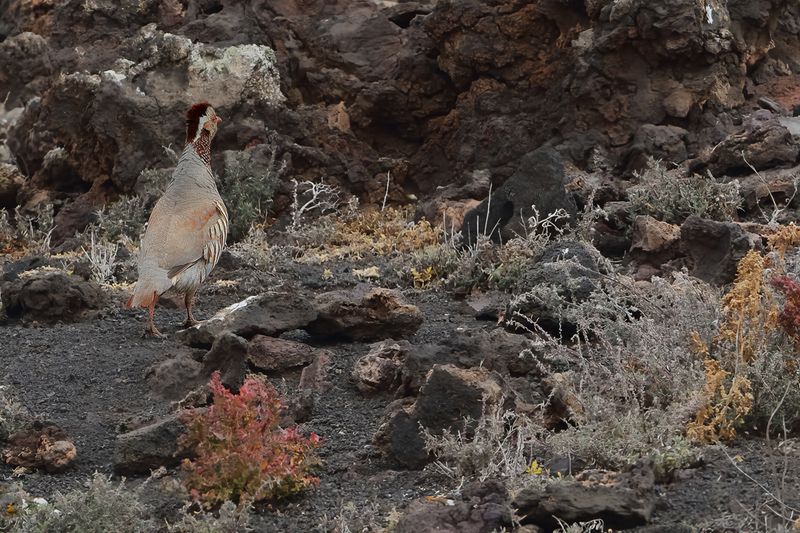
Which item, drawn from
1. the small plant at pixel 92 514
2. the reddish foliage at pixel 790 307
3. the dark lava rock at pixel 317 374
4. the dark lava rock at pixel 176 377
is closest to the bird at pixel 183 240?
the dark lava rock at pixel 176 377

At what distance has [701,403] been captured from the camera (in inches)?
209

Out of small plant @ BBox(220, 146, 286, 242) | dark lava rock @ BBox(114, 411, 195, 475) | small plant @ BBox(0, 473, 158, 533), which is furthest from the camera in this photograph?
small plant @ BBox(220, 146, 286, 242)

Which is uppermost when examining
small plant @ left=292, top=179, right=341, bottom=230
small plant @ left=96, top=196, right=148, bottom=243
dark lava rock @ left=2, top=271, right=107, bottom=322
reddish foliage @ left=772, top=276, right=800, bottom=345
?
reddish foliage @ left=772, top=276, right=800, bottom=345

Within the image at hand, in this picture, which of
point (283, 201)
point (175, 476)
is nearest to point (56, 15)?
point (283, 201)

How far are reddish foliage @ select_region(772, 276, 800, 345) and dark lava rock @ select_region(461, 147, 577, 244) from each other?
363cm

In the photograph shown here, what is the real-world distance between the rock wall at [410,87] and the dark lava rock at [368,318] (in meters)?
3.82

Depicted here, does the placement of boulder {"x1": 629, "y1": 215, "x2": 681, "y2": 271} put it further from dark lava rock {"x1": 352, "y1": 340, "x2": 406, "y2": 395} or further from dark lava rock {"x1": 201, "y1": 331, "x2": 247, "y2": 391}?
dark lava rock {"x1": 201, "y1": 331, "x2": 247, "y2": 391}

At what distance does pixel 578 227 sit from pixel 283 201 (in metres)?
3.31

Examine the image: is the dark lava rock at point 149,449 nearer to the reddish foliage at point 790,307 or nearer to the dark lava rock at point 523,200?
the reddish foliage at point 790,307

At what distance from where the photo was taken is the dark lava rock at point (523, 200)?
30.7 ft

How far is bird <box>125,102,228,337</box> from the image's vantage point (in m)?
7.88

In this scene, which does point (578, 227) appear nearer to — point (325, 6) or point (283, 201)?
point (283, 201)

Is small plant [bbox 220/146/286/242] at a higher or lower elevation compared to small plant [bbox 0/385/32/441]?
lower

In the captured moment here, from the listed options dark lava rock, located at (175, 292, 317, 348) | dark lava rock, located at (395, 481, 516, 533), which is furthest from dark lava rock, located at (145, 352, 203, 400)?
dark lava rock, located at (395, 481, 516, 533)
